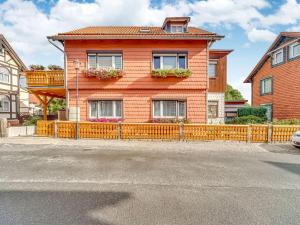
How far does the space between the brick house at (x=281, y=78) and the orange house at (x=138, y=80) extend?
9925mm

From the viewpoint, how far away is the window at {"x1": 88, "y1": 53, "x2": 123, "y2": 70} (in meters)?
13.4

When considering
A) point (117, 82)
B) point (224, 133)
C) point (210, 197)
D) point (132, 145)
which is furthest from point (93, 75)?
point (210, 197)

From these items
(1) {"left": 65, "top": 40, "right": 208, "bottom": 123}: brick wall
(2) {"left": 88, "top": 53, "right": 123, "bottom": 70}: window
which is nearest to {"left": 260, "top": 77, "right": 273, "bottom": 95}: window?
(1) {"left": 65, "top": 40, "right": 208, "bottom": 123}: brick wall

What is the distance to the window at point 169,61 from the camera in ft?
44.0

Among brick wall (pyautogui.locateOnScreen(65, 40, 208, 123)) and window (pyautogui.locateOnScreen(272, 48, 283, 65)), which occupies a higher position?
window (pyautogui.locateOnScreen(272, 48, 283, 65))

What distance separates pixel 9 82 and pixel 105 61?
15.9 meters

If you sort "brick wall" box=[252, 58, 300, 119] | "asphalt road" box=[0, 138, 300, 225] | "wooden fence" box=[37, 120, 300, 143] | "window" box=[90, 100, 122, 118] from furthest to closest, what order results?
"brick wall" box=[252, 58, 300, 119] → "window" box=[90, 100, 122, 118] → "wooden fence" box=[37, 120, 300, 143] → "asphalt road" box=[0, 138, 300, 225]

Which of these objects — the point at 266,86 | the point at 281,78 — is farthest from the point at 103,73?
the point at 266,86

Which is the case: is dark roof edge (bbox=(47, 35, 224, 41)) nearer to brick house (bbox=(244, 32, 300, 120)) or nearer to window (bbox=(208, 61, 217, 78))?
window (bbox=(208, 61, 217, 78))

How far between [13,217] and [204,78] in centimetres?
1262

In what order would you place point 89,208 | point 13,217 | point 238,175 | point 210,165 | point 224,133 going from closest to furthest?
point 13,217
point 89,208
point 238,175
point 210,165
point 224,133

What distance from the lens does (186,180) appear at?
5.02 meters

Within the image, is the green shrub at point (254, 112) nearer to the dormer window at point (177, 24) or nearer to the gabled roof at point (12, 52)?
the dormer window at point (177, 24)

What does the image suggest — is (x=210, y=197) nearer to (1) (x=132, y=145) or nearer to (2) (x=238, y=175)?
(2) (x=238, y=175)
